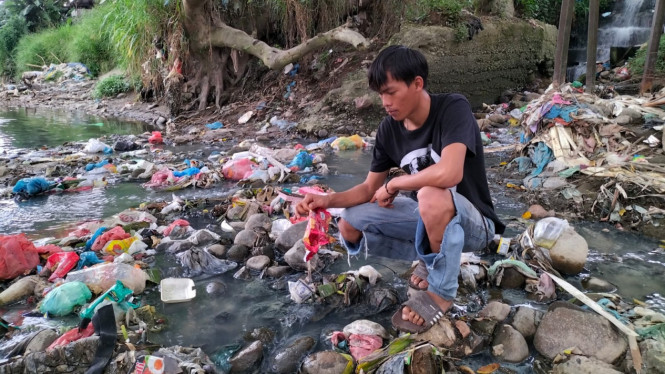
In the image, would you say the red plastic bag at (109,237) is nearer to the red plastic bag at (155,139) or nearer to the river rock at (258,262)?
the river rock at (258,262)

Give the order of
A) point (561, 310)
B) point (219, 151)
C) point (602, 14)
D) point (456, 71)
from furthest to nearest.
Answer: point (602, 14), point (456, 71), point (219, 151), point (561, 310)

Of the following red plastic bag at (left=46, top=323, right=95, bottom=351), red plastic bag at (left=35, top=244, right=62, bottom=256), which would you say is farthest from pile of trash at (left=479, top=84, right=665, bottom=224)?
red plastic bag at (left=35, top=244, right=62, bottom=256)

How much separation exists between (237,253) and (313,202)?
1028 mm

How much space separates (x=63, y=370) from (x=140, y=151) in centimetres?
559

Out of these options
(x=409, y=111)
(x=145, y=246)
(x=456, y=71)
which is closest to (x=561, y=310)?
(x=409, y=111)

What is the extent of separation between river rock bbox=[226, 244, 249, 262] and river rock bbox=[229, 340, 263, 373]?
3.60 ft

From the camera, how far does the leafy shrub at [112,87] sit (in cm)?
1460

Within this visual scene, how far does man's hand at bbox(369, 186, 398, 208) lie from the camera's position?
89.7 inches

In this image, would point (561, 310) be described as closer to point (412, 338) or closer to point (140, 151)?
point (412, 338)

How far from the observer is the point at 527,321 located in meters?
2.13

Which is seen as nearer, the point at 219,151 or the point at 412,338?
the point at 412,338

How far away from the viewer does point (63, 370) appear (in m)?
1.92

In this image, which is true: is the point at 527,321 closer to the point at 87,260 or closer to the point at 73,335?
the point at 73,335

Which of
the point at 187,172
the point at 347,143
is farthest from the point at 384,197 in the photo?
the point at 347,143
